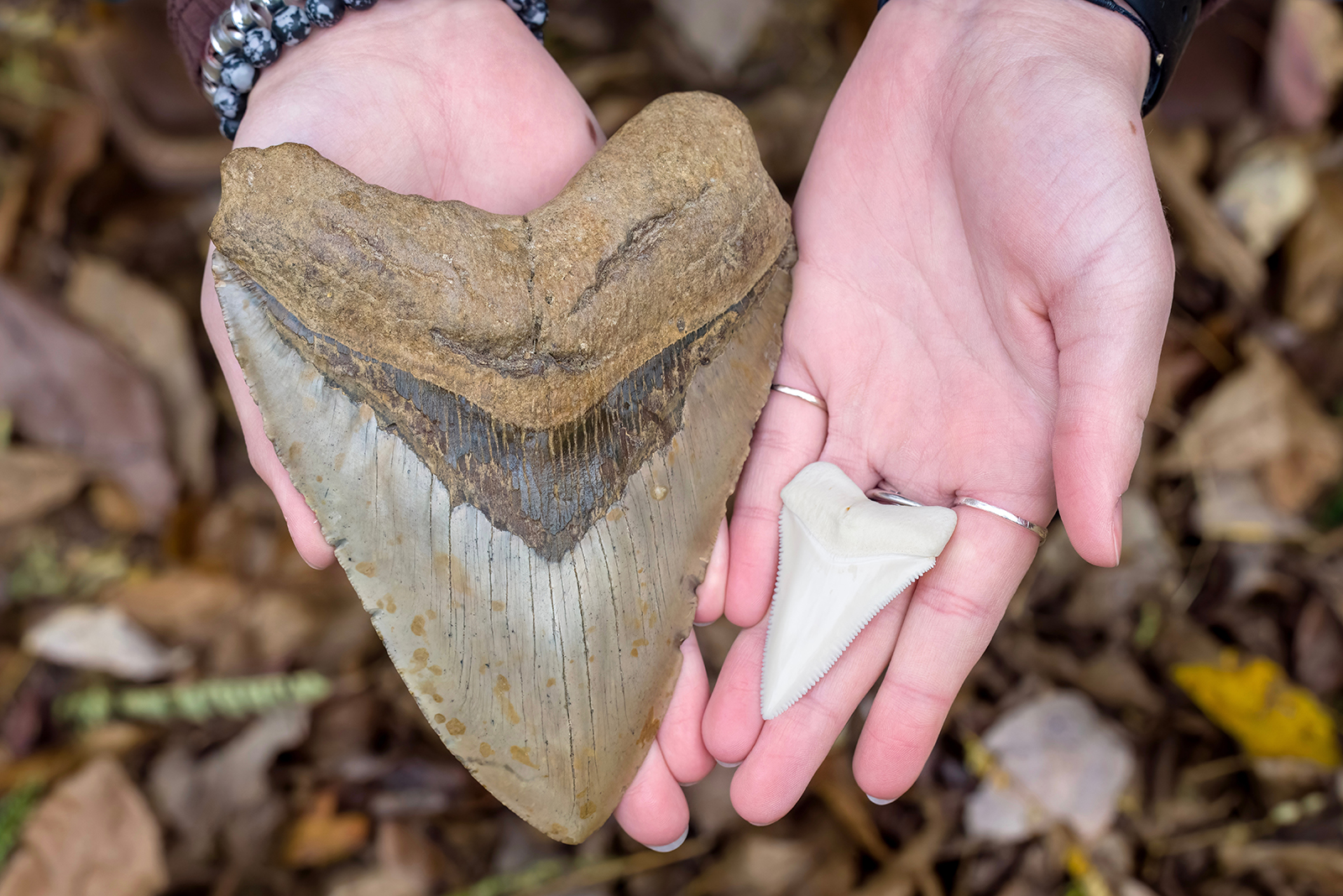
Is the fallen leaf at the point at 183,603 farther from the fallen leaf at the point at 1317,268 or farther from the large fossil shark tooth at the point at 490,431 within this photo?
the fallen leaf at the point at 1317,268

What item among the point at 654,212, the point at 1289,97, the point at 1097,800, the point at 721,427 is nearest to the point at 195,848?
the point at 721,427

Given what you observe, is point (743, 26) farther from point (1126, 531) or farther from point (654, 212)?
point (1126, 531)

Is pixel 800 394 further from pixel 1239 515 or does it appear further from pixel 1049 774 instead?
pixel 1239 515

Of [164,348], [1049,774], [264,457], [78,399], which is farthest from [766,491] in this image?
[78,399]

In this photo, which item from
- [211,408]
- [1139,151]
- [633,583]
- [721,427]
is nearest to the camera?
[1139,151]

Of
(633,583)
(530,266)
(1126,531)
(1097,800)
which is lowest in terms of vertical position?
(1097,800)

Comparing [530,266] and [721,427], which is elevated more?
[530,266]
